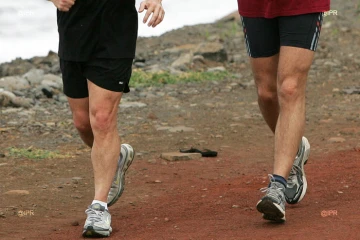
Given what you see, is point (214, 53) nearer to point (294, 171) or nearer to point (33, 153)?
point (33, 153)

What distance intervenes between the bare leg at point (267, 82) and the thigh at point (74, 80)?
3.88 ft

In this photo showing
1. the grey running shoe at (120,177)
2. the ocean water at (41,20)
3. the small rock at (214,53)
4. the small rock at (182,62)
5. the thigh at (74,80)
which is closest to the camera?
the thigh at (74,80)

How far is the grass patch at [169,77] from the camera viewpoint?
611 inches

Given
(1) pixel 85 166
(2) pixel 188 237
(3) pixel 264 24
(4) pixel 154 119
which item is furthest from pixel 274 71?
(4) pixel 154 119

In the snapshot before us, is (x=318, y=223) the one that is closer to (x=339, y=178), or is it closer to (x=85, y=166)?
(x=339, y=178)

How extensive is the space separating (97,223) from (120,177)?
825mm

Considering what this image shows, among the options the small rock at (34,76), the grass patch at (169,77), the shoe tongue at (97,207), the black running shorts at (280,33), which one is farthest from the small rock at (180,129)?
the shoe tongue at (97,207)

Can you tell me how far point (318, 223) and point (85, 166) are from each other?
3.73 metres

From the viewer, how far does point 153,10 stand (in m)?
6.62

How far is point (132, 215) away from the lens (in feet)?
24.4

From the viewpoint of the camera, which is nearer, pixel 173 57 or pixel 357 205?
pixel 357 205

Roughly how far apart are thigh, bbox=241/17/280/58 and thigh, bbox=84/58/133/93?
917 millimetres

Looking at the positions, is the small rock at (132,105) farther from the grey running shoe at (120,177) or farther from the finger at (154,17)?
the finger at (154,17)

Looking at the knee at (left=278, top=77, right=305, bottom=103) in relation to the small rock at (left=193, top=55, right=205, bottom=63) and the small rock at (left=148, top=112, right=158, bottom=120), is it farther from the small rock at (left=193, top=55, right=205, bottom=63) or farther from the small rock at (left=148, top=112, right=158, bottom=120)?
the small rock at (left=193, top=55, right=205, bottom=63)
